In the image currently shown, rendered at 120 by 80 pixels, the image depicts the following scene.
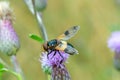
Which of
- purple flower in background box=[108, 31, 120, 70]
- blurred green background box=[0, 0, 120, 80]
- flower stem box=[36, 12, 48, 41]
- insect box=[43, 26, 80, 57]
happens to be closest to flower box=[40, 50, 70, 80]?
insect box=[43, 26, 80, 57]

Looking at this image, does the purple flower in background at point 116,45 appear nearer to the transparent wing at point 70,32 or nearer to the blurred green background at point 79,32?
the blurred green background at point 79,32

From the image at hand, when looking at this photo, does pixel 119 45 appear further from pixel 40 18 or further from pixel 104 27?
pixel 104 27

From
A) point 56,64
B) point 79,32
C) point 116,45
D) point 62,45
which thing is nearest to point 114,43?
point 116,45

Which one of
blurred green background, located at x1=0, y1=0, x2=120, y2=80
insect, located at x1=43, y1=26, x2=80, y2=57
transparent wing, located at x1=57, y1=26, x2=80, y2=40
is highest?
blurred green background, located at x1=0, y1=0, x2=120, y2=80

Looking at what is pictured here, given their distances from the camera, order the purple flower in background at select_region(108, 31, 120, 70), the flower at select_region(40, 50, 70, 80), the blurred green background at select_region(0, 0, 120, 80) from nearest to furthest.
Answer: the flower at select_region(40, 50, 70, 80)
the purple flower in background at select_region(108, 31, 120, 70)
the blurred green background at select_region(0, 0, 120, 80)

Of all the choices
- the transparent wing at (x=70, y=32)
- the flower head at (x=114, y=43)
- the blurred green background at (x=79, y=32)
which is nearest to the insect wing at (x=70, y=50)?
the transparent wing at (x=70, y=32)

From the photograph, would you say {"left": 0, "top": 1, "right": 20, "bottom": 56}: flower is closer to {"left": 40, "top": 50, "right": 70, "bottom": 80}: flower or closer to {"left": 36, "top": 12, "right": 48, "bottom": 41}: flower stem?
{"left": 36, "top": 12, "right": 48, "bottom": 41}: flower stem

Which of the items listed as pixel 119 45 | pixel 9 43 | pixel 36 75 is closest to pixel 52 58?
pixel 9 43
